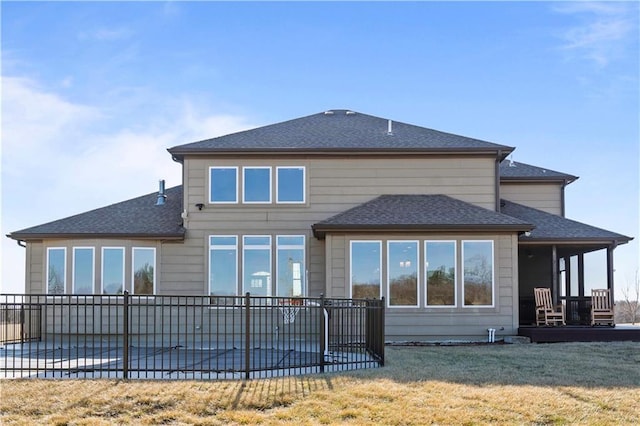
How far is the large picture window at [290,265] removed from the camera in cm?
1659

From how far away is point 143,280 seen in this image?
1666 cm

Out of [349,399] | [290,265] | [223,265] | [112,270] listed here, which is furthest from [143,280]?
[349,399]

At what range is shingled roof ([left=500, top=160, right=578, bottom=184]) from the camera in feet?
62.4

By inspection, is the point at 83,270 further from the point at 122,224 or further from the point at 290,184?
the point at 290,184

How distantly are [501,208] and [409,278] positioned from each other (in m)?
4.37

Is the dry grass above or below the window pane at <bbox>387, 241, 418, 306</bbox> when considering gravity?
below

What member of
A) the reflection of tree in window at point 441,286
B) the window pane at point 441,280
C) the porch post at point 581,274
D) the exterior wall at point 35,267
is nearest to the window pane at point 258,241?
the window pane at point 441,280

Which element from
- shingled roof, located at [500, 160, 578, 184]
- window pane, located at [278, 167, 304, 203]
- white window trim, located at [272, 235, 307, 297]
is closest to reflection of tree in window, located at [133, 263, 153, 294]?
white window trim, located at [272, 235, 307, 297]

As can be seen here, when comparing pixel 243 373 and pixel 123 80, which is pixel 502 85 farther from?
pixel 243 373

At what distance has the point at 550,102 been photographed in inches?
706

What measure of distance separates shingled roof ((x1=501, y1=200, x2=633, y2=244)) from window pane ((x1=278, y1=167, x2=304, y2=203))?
5.57 metres

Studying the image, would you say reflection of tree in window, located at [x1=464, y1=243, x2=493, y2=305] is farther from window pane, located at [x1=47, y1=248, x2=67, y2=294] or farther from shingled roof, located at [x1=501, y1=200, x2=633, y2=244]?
window pane, located at [x1=47, y1=248, x2=67, y2=294]

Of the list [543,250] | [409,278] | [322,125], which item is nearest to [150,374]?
[409,278]

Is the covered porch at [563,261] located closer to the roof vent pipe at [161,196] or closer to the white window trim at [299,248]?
the white window trim at [299,248]
